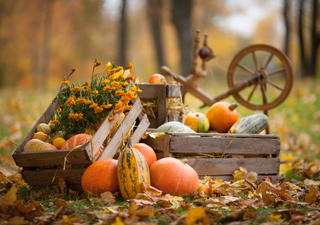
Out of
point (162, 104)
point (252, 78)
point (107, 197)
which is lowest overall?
point (107, 197)

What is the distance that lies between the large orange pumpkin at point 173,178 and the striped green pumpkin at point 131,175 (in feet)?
0.34

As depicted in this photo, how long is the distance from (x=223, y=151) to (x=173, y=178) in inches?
25.7

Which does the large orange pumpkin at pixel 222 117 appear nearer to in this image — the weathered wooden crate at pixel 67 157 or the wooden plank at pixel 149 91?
the wooden plank at pixel 149 91

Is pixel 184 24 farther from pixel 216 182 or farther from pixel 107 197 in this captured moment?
pixel 107 197

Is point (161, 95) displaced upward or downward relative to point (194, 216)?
upward

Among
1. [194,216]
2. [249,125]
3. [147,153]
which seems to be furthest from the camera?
[249,125]

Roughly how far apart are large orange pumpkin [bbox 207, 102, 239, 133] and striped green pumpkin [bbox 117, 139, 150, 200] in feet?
3.95

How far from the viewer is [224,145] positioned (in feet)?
8.38

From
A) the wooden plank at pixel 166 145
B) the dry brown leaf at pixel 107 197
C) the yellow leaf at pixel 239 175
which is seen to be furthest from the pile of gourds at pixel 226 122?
the dry brown leaf at pixel 107 197

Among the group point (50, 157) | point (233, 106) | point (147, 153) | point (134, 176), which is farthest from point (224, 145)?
point (50, 157)

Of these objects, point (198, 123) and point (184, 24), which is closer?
point (198, 123)

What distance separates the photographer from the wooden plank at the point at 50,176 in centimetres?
219

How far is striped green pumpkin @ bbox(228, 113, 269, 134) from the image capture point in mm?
2852

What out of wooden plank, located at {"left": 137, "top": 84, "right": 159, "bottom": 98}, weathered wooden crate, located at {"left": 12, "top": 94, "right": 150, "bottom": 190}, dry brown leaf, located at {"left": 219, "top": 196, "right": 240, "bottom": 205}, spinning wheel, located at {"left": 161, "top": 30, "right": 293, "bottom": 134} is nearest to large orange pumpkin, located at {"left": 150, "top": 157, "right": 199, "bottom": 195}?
dry brown leaf, located at {"left": 219, "top": 196, "right": 240, "bottom": 205}
